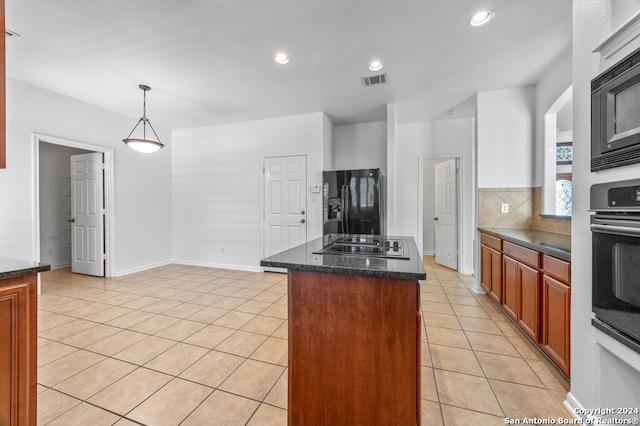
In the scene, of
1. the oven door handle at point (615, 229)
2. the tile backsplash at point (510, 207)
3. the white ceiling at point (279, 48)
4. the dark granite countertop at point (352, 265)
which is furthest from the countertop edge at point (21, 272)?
the tile backsplash at point (510, 207)

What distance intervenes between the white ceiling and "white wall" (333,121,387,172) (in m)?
1.01

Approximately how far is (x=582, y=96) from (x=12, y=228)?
553 cm

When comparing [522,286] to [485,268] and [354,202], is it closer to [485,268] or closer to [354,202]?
[485,268]

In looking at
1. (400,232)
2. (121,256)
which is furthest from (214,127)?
(400,232)

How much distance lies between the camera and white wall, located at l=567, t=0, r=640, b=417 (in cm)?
126

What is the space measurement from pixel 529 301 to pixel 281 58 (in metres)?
3.20

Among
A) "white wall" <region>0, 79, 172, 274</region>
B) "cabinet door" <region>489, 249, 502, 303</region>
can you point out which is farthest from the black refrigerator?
"white wall" <region>0, 79, 172, 274</region>

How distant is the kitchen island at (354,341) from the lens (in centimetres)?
115

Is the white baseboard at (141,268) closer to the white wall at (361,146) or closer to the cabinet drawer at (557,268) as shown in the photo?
the white wall at (361,146)

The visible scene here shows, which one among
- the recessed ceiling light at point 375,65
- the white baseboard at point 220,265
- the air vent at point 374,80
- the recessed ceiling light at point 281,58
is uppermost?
the air vent at point 374,80

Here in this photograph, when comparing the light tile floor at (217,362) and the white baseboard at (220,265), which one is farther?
the white baseboard at (220,265)

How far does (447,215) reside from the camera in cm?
495

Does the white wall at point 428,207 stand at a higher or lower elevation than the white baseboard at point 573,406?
higher

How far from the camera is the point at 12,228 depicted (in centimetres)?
318
